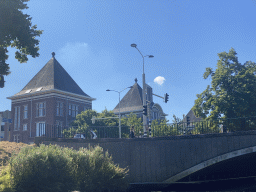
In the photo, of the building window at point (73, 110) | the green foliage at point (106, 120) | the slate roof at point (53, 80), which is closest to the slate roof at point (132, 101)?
the slate roof at point (53, 80)

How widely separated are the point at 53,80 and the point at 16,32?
3471 centimetres

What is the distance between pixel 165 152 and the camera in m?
19.8

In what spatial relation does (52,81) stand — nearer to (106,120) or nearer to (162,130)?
(106,120)

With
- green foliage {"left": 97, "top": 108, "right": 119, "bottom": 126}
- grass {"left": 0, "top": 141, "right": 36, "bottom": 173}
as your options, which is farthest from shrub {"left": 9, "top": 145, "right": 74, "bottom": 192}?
green foliage {"left": 97, "top": 108, "right": 119, "bottom": 126}

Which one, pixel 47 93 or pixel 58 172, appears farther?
pixel 47 93

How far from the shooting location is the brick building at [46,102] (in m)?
49.5

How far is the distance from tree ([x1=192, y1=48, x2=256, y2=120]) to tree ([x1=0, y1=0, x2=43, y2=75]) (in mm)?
19705

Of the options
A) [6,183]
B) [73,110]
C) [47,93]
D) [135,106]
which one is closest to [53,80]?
[47,93]

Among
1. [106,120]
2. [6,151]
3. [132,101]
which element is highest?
[132,101]

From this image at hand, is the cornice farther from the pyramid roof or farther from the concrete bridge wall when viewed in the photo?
the concrete bridge wall

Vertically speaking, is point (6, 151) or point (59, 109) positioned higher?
point (59, 109)

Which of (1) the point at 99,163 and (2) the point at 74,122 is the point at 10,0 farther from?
(2) the point at 74,122

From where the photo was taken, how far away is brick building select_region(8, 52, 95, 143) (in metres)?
49.5

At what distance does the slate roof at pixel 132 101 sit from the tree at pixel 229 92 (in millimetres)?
29151
